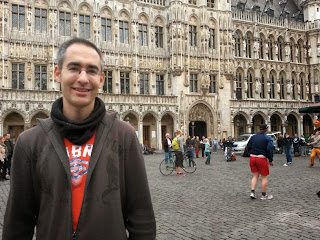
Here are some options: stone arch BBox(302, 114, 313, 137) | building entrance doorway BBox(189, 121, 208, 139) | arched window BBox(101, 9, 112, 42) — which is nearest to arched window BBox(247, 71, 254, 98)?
building entrance doorway BBox(189, 121, 208, 139)

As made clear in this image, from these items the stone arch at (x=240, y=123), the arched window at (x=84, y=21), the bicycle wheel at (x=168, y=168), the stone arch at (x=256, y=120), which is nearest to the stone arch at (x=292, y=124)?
the stone arch at (x=256, y=120)

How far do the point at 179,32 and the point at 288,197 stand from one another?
2521cm

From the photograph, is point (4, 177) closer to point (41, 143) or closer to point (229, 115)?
point (41, 143)

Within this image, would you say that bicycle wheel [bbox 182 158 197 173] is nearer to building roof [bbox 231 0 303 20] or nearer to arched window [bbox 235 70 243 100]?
arched window [bbox 235 70 243 100]

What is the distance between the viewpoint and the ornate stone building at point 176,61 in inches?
1016

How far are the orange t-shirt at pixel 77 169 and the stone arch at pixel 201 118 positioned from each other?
29.8 meters

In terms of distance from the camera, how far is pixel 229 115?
33.1 metres

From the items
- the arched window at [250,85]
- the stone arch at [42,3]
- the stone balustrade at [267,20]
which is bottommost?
the arched window at [250,85]

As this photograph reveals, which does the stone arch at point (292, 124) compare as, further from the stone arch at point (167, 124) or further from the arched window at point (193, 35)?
the stone arch at point (167, 124)

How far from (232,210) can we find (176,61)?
2514 centimetres

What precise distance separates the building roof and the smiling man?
38.9 m

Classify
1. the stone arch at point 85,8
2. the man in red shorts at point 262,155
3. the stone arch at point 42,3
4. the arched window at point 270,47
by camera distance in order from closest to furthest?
1. the man in red shorts at point 262,155
2. the stone arch at point 42,3
3. the stone arch at point 85,8
4. the arched window at point 270,47

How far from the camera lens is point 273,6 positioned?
41656 millimetres

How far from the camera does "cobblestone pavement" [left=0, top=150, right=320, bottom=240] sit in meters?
5.21
